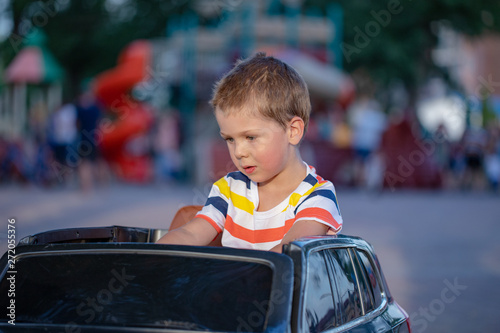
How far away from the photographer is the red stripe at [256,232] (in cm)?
326

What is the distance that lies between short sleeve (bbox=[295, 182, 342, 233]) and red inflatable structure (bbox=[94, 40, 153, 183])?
2204 cm

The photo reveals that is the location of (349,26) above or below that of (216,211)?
above

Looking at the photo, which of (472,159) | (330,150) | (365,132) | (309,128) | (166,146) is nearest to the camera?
(365,132)

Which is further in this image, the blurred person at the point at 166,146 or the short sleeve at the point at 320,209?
the blurred person at the point at 166,146

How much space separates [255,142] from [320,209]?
0.38 m

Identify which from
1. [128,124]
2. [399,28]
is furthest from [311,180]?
[399,28]

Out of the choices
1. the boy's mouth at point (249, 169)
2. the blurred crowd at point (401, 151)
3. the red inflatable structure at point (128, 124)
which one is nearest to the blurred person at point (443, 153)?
the blurred crowd at point (401, 151)

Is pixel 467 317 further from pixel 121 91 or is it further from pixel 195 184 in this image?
pixel 121 91

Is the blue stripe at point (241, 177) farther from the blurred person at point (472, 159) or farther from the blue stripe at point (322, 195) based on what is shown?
the blurred person at point (472, 159)

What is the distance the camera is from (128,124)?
2603 cm

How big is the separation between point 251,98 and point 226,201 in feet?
1.88

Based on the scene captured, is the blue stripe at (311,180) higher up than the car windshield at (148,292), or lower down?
higher up

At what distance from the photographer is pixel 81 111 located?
673 inches

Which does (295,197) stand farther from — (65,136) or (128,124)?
(128,124)
